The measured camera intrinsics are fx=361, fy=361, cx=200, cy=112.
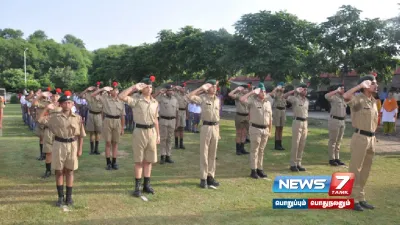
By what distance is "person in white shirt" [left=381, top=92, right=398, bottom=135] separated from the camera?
14148 millimetres

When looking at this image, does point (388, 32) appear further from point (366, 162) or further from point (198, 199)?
point (198, 199)

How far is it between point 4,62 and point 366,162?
71.5 metres

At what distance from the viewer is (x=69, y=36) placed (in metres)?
106

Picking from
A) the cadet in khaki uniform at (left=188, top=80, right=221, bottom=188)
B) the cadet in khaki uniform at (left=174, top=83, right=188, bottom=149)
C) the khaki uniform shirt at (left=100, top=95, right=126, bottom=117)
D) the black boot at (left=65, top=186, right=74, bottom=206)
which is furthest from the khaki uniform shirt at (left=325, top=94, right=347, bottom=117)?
the black boot at (left=65, top=186, right=74, bottom=206)

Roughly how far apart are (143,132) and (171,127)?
2.84 m

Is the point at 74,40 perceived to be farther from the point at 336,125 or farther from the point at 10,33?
the point at 336,125

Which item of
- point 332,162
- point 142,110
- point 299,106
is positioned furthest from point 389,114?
point 142,110

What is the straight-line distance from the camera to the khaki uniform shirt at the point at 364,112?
5695 mm

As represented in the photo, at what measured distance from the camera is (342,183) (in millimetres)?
5766

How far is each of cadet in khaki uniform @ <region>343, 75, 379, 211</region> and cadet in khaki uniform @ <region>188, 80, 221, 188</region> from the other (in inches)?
93.9

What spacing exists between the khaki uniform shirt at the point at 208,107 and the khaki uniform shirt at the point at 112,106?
86.8 inches

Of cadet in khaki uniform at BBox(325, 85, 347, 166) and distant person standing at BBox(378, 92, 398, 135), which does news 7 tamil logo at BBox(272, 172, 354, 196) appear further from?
distant person standing at BBox(378, 92, 398, 135)

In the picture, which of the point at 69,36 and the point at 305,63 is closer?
the point at 305,63

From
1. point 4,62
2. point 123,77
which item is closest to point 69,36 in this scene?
point 4,62
